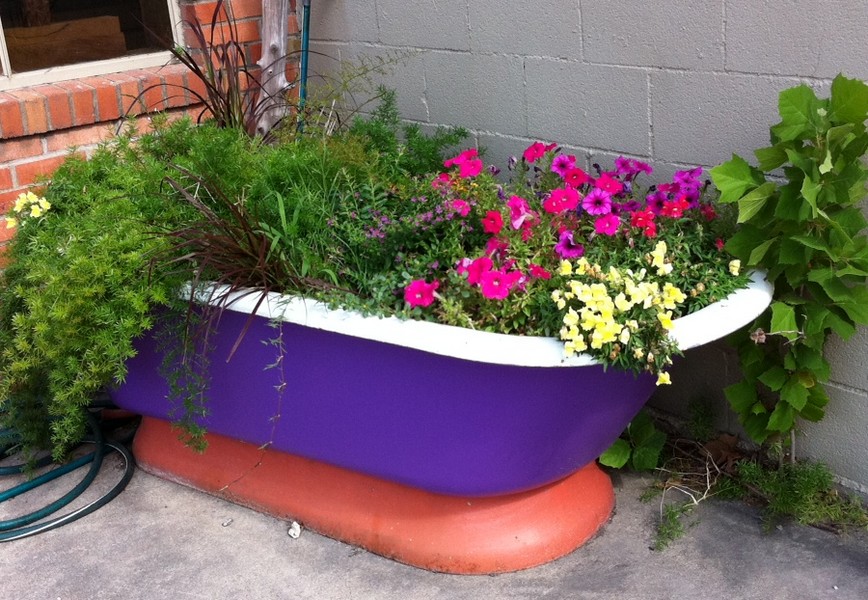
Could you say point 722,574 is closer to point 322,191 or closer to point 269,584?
point 269,584

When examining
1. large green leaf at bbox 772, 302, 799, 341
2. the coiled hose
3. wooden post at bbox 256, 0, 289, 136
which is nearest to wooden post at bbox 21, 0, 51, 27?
wooden post at bbox 256, 0, 289, 136

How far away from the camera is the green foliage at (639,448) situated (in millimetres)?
2676

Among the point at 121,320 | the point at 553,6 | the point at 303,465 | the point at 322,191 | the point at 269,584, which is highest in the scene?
the point at 553,6

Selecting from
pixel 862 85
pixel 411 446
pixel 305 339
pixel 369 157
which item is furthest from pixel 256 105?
pixel 862 85

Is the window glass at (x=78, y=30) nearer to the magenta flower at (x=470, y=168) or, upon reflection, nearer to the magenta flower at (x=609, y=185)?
the magenta flower at (x=470, y=168)

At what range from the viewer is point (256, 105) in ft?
10.5

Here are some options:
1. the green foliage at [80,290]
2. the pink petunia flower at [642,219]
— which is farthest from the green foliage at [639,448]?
the green foliage at [80,290]

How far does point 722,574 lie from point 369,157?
142 centimetres

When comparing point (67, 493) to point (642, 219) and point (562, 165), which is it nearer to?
point (562, 165)

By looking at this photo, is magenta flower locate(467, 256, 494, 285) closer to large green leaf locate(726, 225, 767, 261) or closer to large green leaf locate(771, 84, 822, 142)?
large green leaf locate(726, 225, 767, 261)

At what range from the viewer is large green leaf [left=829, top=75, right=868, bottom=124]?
79.7 inches

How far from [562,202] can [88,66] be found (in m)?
1.87

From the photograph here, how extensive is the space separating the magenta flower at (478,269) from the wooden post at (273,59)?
4.64 feet

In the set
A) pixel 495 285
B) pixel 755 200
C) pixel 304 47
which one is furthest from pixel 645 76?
pixel 304 47
